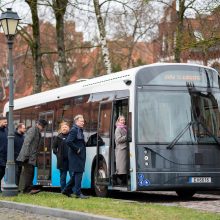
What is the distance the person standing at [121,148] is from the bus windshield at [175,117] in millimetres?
448

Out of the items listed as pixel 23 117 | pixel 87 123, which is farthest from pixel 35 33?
pixel 87 123

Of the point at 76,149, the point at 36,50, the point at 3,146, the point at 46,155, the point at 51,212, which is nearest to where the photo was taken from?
the point at 51,212

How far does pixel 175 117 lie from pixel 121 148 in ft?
4.55

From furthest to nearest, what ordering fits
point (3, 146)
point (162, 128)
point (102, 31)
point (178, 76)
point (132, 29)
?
1. point (132, 29)
2. point (102, 31)
3. point (3, 146)
4. point (178, 76)
5. point (162, 128)

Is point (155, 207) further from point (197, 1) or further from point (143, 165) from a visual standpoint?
point (197, 1)

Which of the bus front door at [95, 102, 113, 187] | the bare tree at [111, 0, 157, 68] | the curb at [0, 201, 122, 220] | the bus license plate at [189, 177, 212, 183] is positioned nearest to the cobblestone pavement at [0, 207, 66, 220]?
the curb at [0, 201, 122, 220]

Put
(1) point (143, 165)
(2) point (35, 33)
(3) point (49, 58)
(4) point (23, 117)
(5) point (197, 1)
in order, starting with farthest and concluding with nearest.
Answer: (3) point (49, 58), (2) point (35, 33), (4) point (23, 117), (5) point (197, 1), (1) point (143, 165)

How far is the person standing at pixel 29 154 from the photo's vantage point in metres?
16.6

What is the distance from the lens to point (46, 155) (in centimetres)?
2103

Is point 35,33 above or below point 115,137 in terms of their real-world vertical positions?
above

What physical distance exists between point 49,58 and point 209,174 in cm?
3885

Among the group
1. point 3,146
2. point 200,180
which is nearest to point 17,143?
point 3,146

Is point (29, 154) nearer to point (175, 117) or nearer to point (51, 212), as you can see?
point (175, 117)

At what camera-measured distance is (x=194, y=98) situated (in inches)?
639
